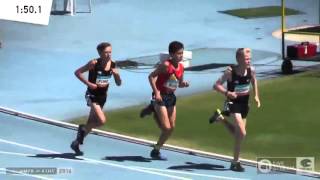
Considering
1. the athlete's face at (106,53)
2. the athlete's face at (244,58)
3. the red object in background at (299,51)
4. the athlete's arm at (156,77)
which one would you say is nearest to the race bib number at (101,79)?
the athlete's face at (106,53)

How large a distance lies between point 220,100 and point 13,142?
5102 mm

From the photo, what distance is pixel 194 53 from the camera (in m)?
22.8

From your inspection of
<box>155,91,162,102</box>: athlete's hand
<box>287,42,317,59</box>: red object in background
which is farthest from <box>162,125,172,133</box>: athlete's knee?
<box>287,42,317,59</box>: red object in background

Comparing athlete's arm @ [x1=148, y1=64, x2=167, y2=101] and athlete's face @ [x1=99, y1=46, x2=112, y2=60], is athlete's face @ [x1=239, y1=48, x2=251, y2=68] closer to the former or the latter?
athlete's arm @ [x1=148, y1=64, x2=167, y2=101]

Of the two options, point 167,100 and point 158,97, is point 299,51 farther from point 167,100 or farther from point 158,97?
point 158,97

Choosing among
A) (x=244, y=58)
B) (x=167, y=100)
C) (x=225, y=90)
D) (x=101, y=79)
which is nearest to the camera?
(x=244, y=58)

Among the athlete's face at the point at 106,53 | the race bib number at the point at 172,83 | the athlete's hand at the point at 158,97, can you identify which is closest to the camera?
the athlete's hand at the point at 158,97

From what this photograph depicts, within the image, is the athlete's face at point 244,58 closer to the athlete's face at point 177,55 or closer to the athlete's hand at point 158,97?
the athlete's face at point 177,55

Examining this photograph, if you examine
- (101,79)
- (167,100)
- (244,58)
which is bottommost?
(167,100)

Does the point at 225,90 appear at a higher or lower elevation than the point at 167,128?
higher

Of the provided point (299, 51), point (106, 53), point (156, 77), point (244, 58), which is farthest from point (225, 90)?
point (299, 51)

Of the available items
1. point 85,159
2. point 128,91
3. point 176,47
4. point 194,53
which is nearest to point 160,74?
point 176,47

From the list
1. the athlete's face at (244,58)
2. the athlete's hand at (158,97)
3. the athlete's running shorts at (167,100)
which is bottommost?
the athlete's running shorts at (167,100)

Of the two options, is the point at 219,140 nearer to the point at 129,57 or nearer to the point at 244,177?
the point at 244,177
